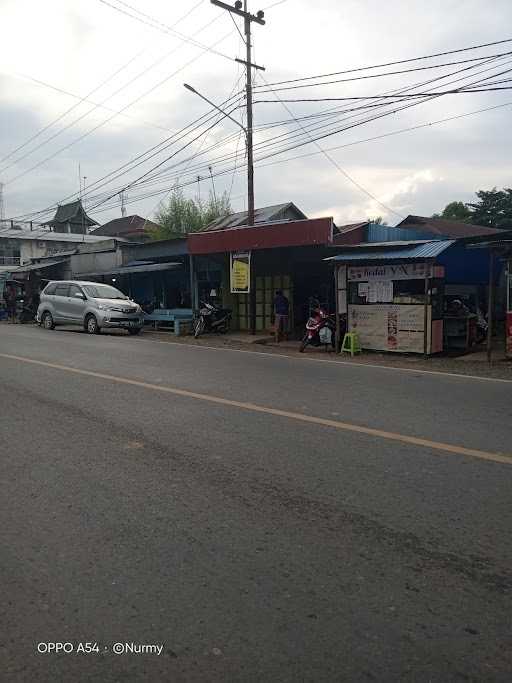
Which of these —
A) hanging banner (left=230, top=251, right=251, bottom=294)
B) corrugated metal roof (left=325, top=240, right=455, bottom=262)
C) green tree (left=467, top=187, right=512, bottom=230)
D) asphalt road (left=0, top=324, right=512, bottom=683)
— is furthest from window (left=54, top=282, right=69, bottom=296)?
green tree (left=467, top=187, right=512, bottom=230)

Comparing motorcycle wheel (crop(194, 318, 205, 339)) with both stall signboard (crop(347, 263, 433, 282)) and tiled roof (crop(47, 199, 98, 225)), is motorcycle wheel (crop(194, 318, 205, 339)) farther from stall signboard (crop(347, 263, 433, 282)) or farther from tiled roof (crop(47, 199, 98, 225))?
tiled roof (crop(47, 199, 98, 225))

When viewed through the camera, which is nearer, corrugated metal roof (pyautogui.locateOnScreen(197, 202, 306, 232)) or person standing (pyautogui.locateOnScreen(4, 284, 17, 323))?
corrugated metal roof (pyautogui.locateOnScreen(197, 202, 306, 232))

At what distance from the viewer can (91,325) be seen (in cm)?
1914

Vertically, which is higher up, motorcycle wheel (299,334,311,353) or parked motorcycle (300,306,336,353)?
parked motorcycle (300,306,336,353)

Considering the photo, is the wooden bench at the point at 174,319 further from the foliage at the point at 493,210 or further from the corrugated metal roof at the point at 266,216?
the foliage at the point at 493,210

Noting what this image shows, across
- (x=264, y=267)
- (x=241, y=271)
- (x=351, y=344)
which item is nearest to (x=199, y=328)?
(x=241, y=271)

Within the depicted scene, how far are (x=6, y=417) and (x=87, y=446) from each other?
1675 millimetres

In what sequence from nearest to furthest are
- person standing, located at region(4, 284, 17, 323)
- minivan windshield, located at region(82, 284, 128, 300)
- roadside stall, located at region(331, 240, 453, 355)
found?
roadside stall, located at region(331, 240, 453, 355)
minivan windshield, located at region(82, 284, 128, 300)
person standing, located at region(4, 284, 17, 323)

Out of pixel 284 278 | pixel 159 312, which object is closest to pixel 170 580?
pixel 284 278

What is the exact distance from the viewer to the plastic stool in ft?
45.6

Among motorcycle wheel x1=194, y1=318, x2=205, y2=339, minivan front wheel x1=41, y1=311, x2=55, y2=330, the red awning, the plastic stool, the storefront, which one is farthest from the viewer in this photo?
minivan front wheel x1=41, y1=311, x2=55, y2=330

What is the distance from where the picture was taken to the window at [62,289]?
66.9 ft

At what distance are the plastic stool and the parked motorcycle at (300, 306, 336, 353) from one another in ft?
1.54

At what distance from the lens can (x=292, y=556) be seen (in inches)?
132
